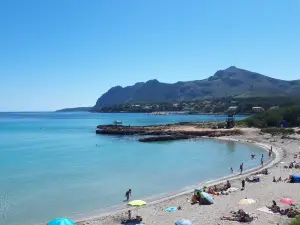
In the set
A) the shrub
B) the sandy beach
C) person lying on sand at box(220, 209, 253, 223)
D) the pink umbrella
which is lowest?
the sandy beach

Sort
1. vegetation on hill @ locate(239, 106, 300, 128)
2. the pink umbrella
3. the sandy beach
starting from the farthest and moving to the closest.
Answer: vegetation on hill @ locate(239, 106, 300, 128)
the pink umbrella
the sandy beach

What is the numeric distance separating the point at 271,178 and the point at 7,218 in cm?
2288

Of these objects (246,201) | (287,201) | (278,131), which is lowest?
(246,201)

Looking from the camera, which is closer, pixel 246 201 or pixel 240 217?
pixel 240 217

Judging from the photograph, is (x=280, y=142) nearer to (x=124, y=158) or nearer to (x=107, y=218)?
(x=124, y=158)

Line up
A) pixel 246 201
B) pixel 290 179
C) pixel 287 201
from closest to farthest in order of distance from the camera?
pixel 287 201 < pixel 246 201 < pixel 290 179

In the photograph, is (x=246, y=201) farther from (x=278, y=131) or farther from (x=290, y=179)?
(x=278, y=131)

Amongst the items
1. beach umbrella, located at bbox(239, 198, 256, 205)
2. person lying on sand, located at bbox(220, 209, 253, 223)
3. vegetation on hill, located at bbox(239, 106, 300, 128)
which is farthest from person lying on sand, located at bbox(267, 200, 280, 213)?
vegetation on hill, located at bbox(239, 106, 300, 128)

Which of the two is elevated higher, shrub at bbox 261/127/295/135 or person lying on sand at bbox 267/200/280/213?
shrub at bbox 261/127/295/135

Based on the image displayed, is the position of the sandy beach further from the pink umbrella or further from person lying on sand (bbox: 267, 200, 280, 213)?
person lying on sand (bbox: 267, 200, 280, 213)

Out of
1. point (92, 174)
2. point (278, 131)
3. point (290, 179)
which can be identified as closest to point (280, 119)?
point (278, 131)

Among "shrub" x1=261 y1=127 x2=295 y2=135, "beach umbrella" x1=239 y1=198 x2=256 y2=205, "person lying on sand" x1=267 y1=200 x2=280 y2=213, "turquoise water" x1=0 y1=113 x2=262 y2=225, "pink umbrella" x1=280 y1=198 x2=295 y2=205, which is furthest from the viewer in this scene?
"shrub" x1=261 y1=127 x2=295 y2=135

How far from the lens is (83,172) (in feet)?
133

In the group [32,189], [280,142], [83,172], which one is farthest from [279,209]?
[280,142]
